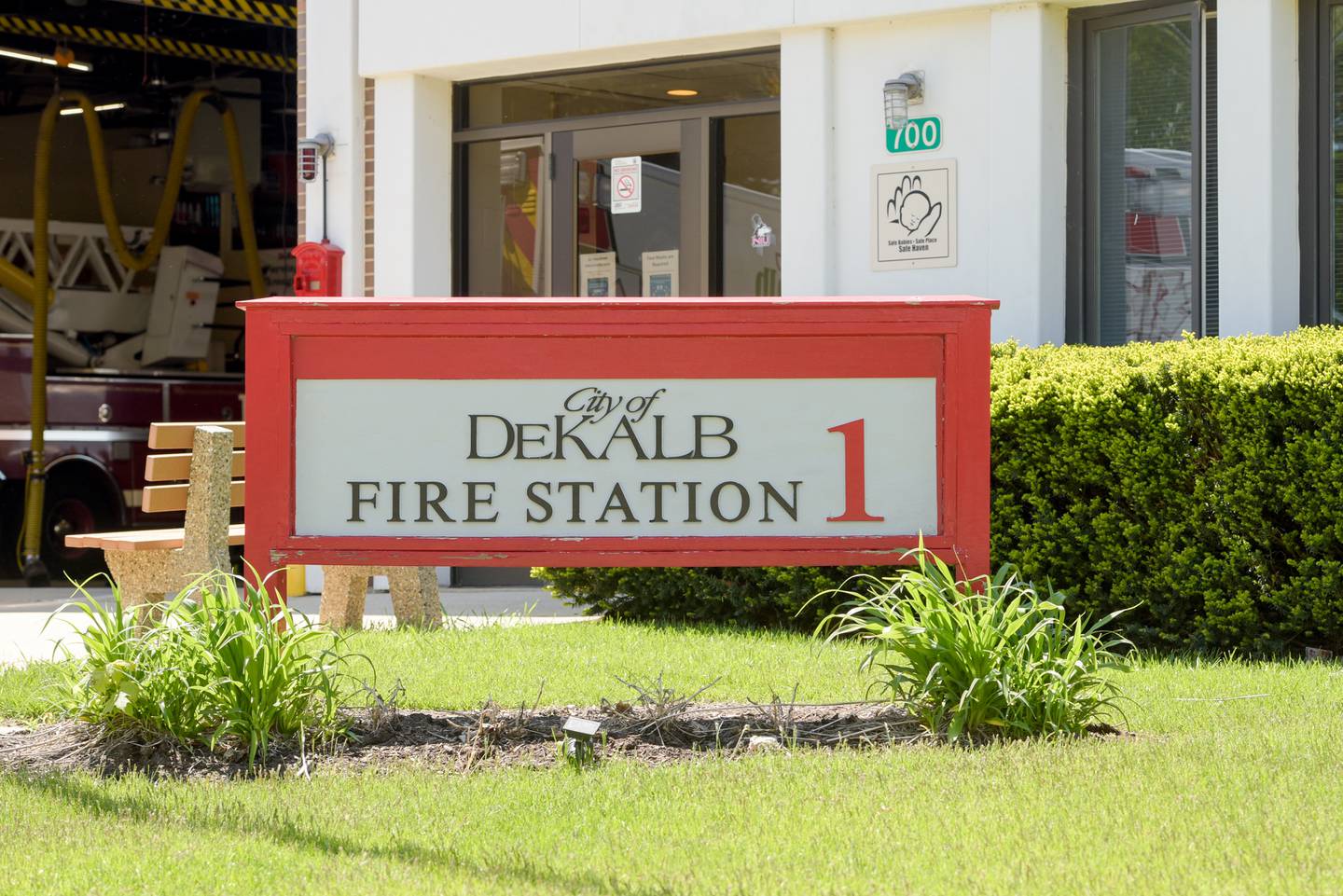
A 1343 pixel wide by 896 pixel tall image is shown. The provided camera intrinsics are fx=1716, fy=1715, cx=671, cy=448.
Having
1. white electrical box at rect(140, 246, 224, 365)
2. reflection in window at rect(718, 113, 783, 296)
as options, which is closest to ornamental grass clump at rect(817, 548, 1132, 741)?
reflection in window at rect(718, 113, 783, 296)

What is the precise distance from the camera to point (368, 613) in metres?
9.73

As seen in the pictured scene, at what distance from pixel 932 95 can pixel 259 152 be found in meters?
12.4

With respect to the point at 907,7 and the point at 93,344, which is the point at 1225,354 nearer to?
the point at 907,7

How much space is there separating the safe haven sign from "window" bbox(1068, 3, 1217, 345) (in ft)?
11.9

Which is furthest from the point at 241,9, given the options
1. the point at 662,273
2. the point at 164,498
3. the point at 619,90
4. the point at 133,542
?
the point at 133,542

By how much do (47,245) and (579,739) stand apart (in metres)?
10.1

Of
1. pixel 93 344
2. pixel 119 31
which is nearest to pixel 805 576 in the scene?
pixel 93 344

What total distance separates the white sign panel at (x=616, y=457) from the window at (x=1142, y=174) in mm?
3690

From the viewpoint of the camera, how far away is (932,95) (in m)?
9.14

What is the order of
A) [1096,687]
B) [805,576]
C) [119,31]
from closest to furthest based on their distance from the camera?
[1096,687] < [805,576] < [119,31]

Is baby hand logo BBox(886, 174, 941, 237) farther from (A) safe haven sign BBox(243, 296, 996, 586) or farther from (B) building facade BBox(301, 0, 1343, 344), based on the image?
(A) safe haven sign BBox(243, 296, 996, 586)

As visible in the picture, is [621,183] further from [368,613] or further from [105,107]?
[105,107]

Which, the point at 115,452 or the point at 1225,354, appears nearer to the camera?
the point at 1225,354

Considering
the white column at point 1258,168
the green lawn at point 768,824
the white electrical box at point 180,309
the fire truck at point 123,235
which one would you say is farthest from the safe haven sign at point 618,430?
the white electrical box at point 180,309
